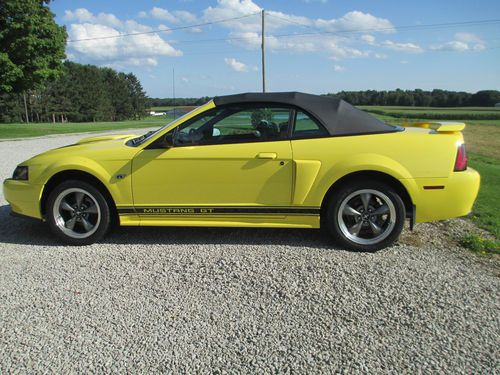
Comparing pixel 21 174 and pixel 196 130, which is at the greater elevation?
pixel 196 130

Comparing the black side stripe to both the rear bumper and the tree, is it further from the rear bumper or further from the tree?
the tree

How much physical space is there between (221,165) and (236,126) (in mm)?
464

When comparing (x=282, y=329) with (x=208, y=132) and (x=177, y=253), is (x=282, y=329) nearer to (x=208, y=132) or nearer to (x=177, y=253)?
(x=177, y=253)

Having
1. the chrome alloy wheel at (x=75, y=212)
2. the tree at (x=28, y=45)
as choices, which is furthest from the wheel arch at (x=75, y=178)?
the tree at (x=28, y=45)

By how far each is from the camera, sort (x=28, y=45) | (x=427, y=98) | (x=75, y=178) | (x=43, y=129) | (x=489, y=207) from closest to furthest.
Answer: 1. (x=75, y=178)
2. (x=489, y=207)
3. (x=28, y=45)
4. (x=43, y=129)
5. (x=427, y=98)

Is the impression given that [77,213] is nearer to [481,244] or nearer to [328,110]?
[328,110]

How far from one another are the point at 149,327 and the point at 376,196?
2559 millimetres

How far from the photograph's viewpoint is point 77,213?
4.42m

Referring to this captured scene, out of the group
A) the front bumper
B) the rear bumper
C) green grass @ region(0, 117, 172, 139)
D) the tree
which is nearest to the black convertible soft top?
the rear bumper

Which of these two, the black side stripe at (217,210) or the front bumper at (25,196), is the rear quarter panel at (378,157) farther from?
the front bumper at (25,196)

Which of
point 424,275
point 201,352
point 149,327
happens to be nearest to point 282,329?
point 201,352

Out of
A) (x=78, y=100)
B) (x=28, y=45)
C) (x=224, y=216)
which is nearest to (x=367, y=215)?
(x=224, y=216)

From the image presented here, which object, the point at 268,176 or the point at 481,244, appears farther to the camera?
the point at 481,244

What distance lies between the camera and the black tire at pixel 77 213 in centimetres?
432
